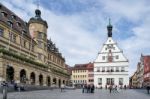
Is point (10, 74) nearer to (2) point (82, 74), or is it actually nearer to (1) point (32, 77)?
(1) point (32, 77)

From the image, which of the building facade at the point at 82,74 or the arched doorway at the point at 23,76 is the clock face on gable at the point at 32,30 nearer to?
the arched doorway at the point at 23,76

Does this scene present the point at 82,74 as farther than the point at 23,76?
Yes

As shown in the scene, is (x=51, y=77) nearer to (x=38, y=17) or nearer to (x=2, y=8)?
(x=38, y=17)

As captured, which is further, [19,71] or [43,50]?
[43,50]

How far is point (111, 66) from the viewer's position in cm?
10719

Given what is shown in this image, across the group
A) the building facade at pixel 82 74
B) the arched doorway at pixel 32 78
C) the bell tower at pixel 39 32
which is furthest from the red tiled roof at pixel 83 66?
the arched doorway at pixel 32 78

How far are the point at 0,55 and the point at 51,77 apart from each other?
35.0 metres

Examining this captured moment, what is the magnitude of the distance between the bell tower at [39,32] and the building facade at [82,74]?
81.3 metres

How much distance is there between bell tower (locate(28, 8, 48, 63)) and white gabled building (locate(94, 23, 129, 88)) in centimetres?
3031

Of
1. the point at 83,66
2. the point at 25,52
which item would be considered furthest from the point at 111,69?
the point at 83,66

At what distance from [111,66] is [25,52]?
43.4 m

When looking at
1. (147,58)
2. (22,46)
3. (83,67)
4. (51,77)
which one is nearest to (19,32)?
(22,46)

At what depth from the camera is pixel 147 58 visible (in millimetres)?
128375

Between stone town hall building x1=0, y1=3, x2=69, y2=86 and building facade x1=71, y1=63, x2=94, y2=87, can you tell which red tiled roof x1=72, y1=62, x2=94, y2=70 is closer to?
building facade x1=71, y1=63, x2=94, y2=87
